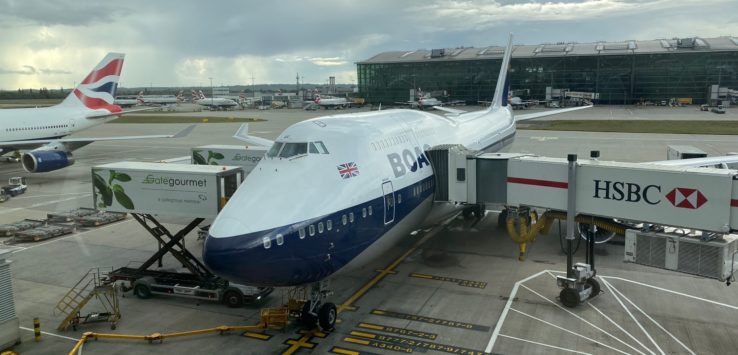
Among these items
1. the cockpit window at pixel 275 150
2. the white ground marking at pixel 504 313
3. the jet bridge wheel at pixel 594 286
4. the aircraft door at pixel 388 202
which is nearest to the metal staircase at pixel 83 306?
the cockpit window at pixel 275 150

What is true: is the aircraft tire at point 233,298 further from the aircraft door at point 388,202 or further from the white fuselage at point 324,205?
the aircraft door at point 388,202

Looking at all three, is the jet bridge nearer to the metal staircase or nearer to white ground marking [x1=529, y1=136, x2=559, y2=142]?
the metal staircase

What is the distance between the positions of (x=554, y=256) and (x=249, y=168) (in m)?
17.0

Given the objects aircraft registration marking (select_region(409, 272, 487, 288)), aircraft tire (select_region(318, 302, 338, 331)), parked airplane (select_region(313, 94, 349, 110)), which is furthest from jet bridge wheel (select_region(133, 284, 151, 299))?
parked airplane (select_region(313, 94, 349, 110))

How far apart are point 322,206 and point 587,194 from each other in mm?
8733

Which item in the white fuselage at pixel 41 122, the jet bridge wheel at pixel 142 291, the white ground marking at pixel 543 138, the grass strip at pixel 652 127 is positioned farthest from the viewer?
the grass strip at pixel 652 127

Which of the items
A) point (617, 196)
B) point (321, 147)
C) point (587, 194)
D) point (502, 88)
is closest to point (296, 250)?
point (321, 147)

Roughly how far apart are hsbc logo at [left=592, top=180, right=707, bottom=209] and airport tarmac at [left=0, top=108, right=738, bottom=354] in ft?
11.5

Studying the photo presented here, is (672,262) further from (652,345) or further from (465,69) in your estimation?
(465,69)

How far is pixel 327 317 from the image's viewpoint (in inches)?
586

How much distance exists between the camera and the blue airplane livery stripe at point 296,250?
1199cm

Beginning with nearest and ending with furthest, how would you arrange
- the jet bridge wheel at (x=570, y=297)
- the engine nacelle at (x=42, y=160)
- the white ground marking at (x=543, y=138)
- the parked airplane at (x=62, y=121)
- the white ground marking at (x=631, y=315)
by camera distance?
the white ground marking at (x=631, y=315) < the jet bridge wheel at (x=570, y=297) < the engine nacelle at (x=42, y=160) < the parked airplane at (x=62, y=121) < the white ground marking at (x=543, y=138)

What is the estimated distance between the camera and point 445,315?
1620 centimetres

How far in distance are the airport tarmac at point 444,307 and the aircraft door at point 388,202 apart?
3032 mm
